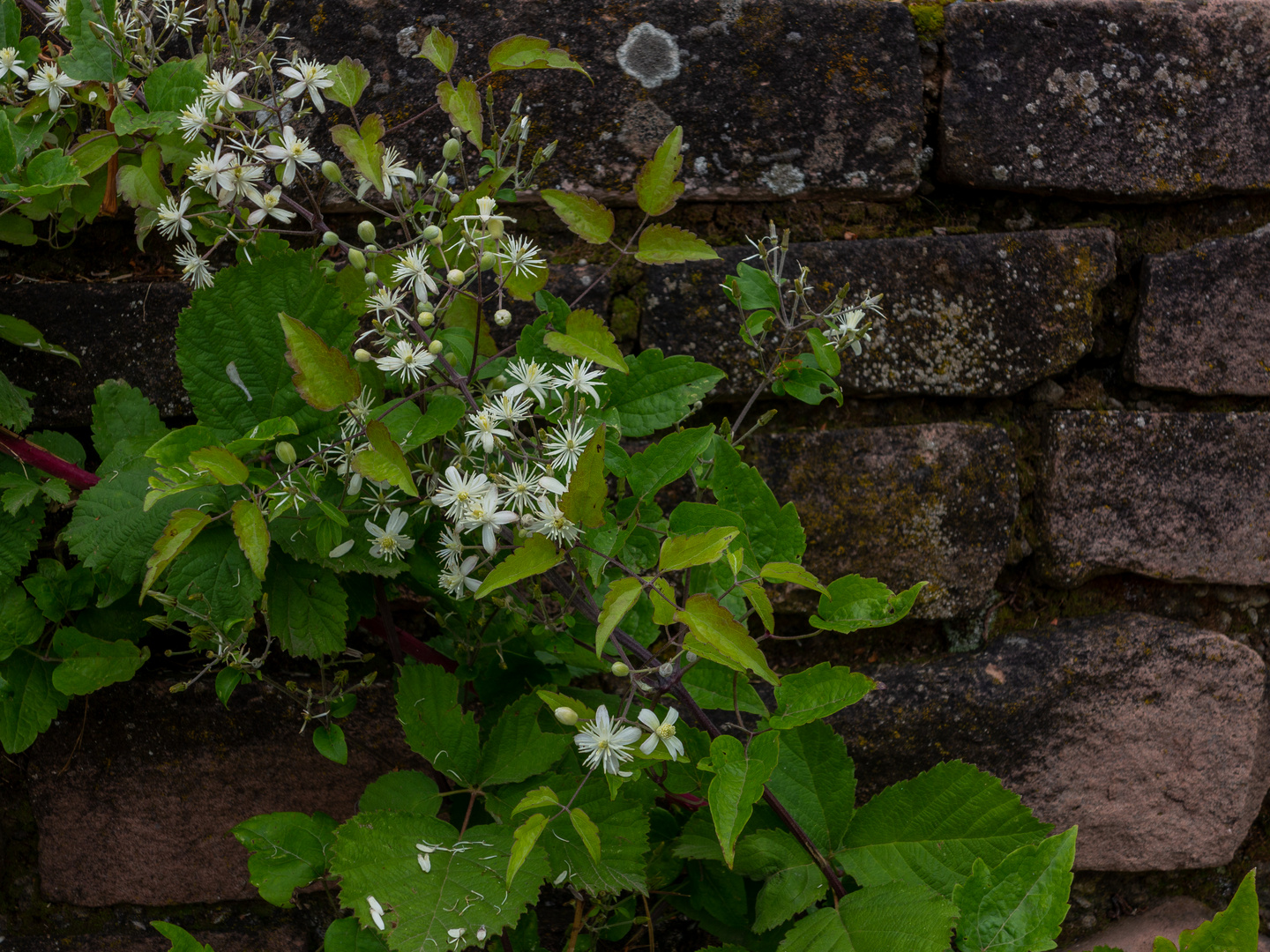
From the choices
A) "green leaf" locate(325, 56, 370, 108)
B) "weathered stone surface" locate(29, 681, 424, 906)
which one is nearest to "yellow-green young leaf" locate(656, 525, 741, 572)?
"green leaf" locate(325, 56, 370, 108)

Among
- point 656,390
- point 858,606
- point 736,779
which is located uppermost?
point 656,390

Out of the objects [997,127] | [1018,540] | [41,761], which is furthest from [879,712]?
[41,761]

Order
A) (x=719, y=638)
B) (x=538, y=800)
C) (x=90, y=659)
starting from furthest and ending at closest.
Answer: (x=90, y=659) < (x=538, y=800) < (x=719, y=638)

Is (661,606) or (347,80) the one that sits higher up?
(347,80)

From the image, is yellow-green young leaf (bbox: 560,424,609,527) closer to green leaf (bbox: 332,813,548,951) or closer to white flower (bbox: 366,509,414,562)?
white flower (bbox: 366,509,414,562)

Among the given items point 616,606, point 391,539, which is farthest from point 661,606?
point 391,539

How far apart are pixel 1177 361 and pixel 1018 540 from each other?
432 mm

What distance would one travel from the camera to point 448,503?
2.94 ft

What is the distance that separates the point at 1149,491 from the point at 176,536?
5.02 feet

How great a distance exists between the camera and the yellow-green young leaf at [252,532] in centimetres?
89

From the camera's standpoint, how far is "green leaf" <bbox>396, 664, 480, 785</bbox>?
1.14 meters

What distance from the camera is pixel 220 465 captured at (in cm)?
90

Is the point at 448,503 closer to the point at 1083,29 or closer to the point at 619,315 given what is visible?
the point at 619,315

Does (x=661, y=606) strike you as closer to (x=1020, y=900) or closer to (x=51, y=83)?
(x=1020, y=900)
